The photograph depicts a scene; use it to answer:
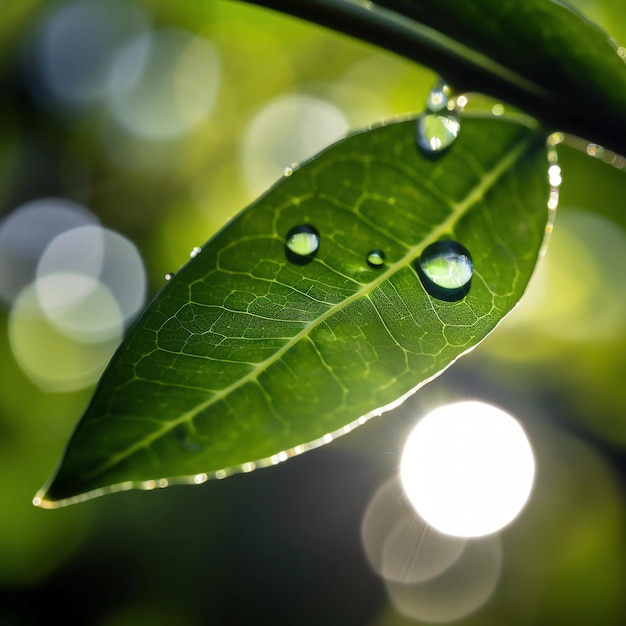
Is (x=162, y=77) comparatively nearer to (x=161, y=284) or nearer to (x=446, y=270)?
(x=161, y=284)

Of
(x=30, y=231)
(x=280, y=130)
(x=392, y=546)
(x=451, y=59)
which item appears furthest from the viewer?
(x=392, y=546)

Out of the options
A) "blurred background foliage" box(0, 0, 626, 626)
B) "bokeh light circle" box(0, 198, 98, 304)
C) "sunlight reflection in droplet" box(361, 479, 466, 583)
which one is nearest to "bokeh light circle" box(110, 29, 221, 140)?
"blurred background foliage" box(0, 0, 626, 626)

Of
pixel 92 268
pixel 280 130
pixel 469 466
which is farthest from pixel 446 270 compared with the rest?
pixel 92 268

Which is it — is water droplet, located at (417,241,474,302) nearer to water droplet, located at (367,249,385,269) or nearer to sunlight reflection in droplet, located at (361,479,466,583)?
water droplet, located at (367,249,385,269)

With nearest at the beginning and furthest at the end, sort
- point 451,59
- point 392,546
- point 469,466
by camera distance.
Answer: point 451,59 < point 469,466 < point 392,546

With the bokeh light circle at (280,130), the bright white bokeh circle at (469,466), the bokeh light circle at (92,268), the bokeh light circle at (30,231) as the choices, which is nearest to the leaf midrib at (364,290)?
the bright white bokeh circle at (469,466)

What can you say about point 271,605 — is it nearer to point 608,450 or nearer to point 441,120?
point 608,450
